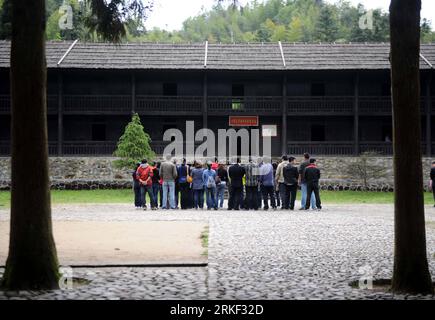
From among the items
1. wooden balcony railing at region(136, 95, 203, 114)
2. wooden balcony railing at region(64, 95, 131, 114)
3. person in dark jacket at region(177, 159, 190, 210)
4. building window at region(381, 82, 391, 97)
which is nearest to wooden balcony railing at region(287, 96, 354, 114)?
building window at region(381, 82, 391, 97)

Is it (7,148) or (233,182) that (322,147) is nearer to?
(233,182)

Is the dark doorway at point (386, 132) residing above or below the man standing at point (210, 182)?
above

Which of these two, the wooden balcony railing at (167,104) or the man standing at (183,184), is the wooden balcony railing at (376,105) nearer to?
the wooden balcony railing at (167,104)

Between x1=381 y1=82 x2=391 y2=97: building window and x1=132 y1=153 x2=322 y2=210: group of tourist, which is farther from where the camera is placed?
x1=381 y1=82 x2=391 y2=97: building window

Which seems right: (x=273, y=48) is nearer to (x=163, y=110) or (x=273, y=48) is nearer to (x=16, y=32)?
(x=163, y=110)

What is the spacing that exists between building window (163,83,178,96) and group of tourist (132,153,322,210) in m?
17.6

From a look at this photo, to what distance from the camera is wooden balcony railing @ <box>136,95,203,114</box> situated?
3659 centimetres

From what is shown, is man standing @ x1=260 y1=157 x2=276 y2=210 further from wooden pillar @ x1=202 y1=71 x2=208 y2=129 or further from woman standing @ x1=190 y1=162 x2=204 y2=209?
wooden pillar @ x1=202 y1=71 x2=208 y2=129

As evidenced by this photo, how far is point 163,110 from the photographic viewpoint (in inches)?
1439

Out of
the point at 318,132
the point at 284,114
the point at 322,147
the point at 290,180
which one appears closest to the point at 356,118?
the point at 322,147

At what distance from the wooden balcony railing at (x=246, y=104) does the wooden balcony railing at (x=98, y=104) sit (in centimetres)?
482

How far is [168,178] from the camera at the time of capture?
19891 millimetres

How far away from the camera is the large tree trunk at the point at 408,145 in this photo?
263 inches

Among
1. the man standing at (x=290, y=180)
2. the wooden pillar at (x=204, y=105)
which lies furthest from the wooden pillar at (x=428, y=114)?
the man standing at (x=290, y=180)
